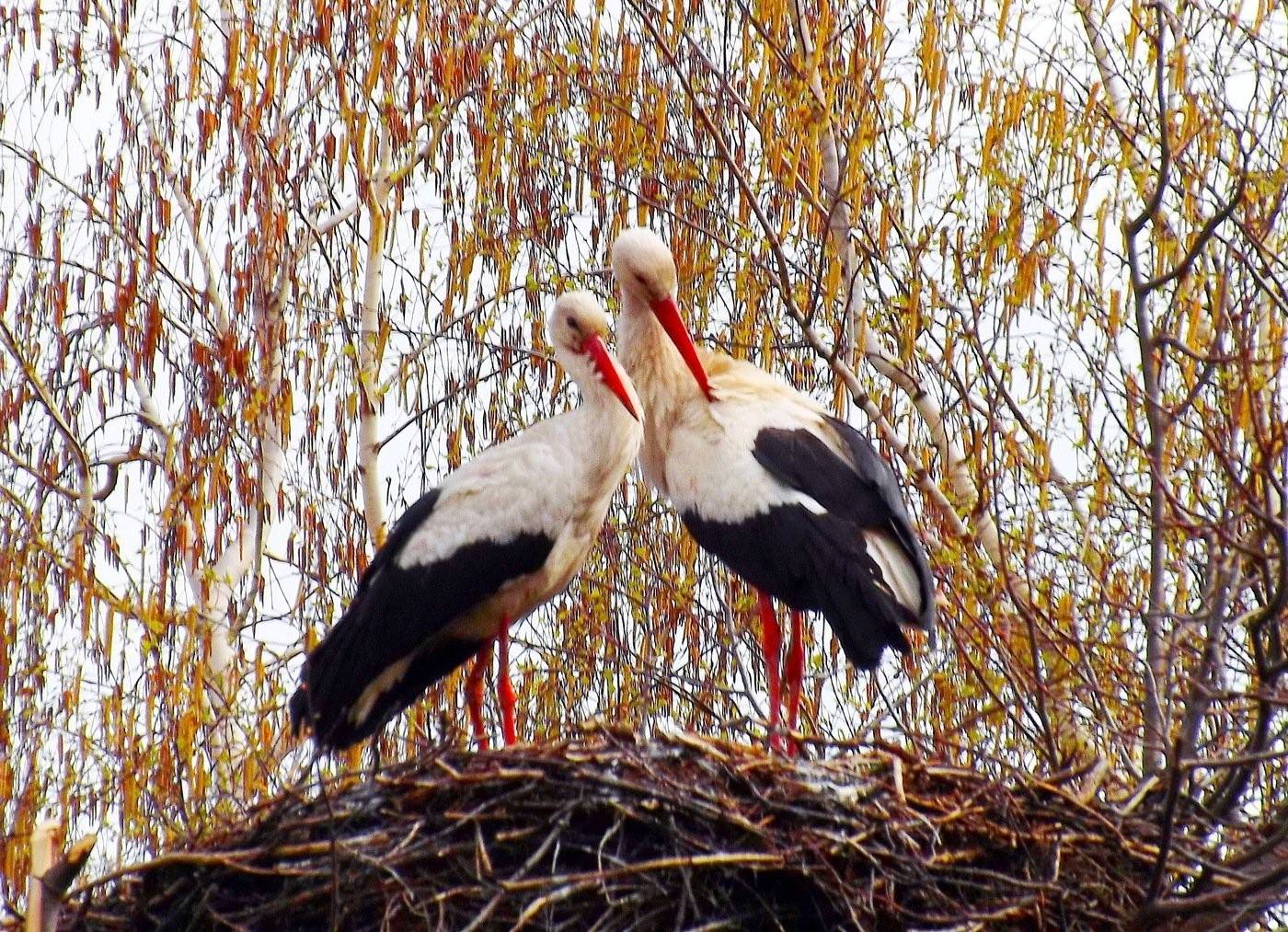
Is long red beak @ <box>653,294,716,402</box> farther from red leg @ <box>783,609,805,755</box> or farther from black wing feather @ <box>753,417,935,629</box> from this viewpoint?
red leg @ <box>783,609,805,755</box>

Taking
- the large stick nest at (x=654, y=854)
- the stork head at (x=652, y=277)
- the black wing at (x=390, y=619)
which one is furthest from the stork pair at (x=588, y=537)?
the large stick nest at (x=654, y=854)

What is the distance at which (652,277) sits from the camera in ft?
20.7

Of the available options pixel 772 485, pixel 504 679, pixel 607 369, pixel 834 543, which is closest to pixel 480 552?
pixel 504 679

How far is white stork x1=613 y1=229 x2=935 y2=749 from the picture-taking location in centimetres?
555

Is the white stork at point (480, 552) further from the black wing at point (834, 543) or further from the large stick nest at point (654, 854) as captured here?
the large stick nest at point (654, 854)

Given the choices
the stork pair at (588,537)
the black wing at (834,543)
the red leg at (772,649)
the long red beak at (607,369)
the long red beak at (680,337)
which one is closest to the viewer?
the black wing at (834,543)

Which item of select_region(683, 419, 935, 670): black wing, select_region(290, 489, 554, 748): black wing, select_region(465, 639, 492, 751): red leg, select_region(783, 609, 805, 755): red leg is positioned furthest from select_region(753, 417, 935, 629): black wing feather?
select_region(465, 639, 492, 751): red leg

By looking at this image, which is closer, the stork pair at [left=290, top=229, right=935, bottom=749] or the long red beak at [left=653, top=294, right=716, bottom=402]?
the stork pair at [left=290, top=229, right=935, bottom=749]

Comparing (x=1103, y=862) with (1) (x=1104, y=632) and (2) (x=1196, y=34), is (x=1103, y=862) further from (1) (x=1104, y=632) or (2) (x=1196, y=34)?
(2) (x=1196, y=34)

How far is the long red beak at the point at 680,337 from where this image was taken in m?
6.17

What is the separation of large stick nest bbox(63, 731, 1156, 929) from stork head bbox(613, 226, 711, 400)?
2.02m

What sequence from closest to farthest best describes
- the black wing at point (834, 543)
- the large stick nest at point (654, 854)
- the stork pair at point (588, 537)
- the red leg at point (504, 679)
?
the large stick nest at point (654, 854), the black wing at point (834, 543), the stork pair at point (588, 537), the red leg at point (504, 679)

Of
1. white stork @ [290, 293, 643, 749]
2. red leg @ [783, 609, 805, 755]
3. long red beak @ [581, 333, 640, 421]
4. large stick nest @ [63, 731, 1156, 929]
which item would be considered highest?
long red beak @ [581, 333, 640, 421]

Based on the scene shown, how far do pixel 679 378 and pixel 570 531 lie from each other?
0.72 m
